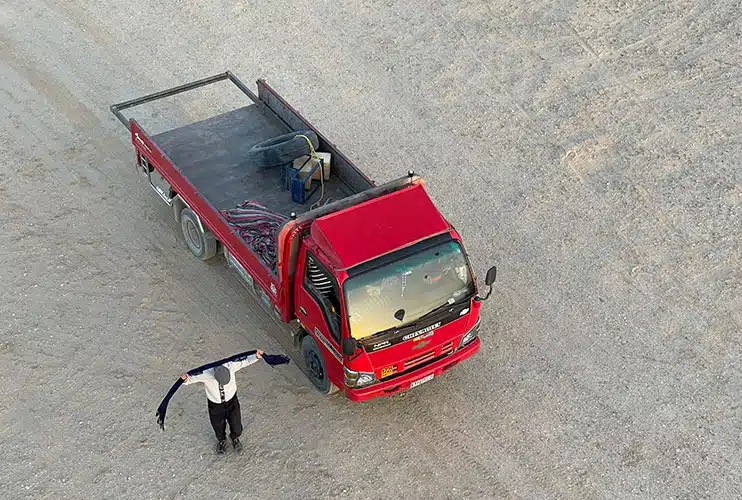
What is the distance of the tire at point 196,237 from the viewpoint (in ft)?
44.2

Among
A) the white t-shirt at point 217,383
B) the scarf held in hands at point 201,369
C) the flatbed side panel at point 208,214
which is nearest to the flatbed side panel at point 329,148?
the flatbed side panel at point 208,214

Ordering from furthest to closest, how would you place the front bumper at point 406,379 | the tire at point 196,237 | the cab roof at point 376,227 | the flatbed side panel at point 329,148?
1. the tire at point 196,237
2. the flatbed side panel at point 329,148
3. the front bumper at point 406,379
4. the cab roof at point 376,227

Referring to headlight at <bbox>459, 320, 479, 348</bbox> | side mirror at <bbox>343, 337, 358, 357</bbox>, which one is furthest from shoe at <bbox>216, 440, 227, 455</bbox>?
headlight at <bbox>459, 320, 479, 348</bbox>

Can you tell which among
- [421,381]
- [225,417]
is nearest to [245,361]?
[225,417]

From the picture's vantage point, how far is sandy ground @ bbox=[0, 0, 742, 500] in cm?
1134

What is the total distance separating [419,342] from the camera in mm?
11094

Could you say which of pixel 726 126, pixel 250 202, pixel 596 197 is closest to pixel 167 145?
pixel 250 202

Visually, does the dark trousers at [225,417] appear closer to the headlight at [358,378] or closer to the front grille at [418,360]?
the headlight at [358,378]

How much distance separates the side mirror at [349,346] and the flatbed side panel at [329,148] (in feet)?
9.73

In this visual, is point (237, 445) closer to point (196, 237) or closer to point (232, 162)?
point (196, 237)

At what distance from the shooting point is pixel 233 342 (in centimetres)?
1284

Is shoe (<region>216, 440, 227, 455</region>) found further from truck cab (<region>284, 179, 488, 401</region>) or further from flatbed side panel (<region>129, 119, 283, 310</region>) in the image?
flatbed side panel (<region>129, 119, 283, 310</region>)

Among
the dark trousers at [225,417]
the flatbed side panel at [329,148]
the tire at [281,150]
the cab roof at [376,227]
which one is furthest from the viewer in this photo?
the tire at [281,150]

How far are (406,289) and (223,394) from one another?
2457 mm
